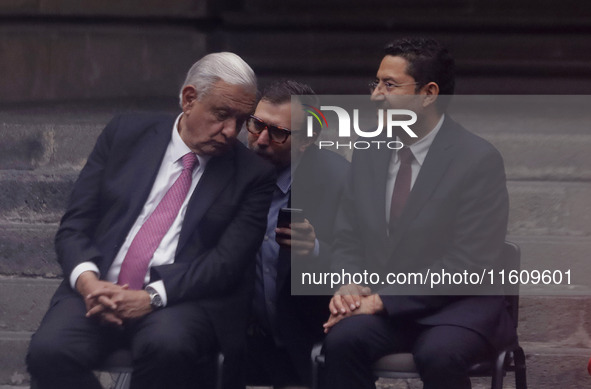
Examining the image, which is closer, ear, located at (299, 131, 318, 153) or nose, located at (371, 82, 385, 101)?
nose, located at (371, 82, 385, 101)

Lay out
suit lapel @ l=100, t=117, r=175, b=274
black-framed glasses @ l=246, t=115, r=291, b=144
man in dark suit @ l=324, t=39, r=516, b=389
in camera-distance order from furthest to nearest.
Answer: black-framed glasses @ l=246, t=115, r=291, b=144 → suit lapel @ l=100, t=117, r=175, b=274 → man in dark suit @ l=324, t=39, r=516, b=389

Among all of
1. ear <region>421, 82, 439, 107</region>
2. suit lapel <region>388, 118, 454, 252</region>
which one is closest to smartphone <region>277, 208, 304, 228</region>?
suit lapel <region>388, 118, 454, 252</region>

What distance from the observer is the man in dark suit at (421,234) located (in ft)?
10.6

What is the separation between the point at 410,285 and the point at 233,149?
2.76ft

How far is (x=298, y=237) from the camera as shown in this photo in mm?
3451

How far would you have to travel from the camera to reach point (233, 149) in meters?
3.58

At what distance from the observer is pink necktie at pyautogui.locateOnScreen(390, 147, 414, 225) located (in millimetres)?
3492

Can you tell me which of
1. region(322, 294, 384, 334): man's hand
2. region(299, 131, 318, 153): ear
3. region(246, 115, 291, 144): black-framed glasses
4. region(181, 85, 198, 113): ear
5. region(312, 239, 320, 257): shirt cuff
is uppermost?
region(181, 85, 198, 113): ear

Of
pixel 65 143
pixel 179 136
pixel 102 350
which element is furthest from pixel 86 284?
pixel 65 143

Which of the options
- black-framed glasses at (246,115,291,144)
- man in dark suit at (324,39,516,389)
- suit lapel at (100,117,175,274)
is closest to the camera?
man in dark suit at (324,39,516,389)

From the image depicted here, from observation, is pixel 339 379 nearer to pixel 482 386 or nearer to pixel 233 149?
pixel 233 149

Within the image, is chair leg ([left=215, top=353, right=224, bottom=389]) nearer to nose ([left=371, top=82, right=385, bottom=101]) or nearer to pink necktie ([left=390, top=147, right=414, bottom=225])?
pink necktie ([left=390, top=147, right=414, bottom=225])

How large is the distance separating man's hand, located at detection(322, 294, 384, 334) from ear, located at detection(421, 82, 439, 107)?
2.43 ft

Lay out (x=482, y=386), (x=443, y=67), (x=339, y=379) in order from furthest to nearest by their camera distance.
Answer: (x=482, y=386) < (x=443, y=67) < (x=339, y=379)
